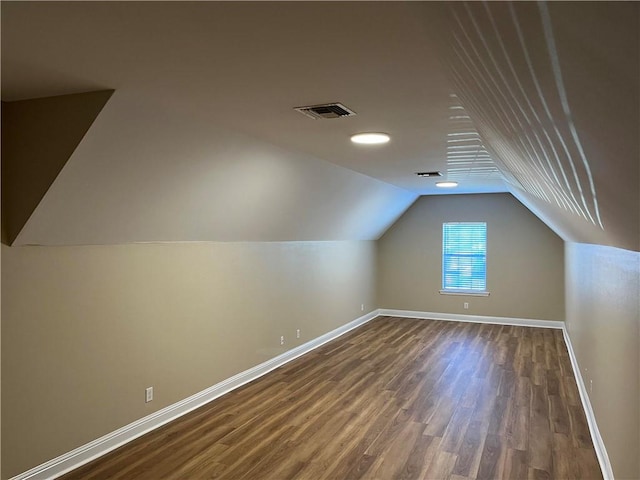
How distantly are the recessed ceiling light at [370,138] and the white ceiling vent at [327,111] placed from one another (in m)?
0.56

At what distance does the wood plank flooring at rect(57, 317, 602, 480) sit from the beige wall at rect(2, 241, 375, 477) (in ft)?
1.03

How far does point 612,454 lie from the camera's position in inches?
110

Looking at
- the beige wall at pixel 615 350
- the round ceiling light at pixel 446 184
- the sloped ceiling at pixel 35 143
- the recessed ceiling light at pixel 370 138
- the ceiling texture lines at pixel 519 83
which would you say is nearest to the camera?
the ceiling texture lines at pixel 519 83

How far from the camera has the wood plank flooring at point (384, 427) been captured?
317 cm

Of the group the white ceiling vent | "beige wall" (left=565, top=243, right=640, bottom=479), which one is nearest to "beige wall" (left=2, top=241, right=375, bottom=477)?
the white ceiling vent

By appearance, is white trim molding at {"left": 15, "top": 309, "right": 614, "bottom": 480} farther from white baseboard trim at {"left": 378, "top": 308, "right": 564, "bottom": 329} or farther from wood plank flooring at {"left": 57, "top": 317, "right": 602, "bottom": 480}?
white baseboard trim at {"left": 378, "top": 308, "right": 564, "bottom": 329}

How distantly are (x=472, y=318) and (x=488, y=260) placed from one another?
111cm

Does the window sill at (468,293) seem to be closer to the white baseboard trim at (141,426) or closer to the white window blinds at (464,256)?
the white window blinds at (464,256)

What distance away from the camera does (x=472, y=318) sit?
844cm

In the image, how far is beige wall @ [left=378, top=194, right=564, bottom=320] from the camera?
791 centimetres

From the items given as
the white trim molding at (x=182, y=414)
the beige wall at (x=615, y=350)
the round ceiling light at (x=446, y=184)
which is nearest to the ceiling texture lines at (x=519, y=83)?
the beige wall at (x=615, y=350)

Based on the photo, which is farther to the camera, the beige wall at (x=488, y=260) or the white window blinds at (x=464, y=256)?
the white window blinds at (x=464, y=256)

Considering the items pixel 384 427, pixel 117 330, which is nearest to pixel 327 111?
pixel 117 330

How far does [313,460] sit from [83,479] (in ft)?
4.99
